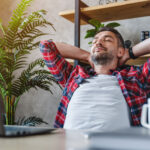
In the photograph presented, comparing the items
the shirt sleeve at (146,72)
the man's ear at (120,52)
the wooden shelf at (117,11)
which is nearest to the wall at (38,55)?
the wooden shelf at (117,11)

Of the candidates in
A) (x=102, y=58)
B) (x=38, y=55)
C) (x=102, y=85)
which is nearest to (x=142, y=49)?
(x=102, y=58)

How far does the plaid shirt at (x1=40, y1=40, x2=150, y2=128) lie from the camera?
1424 millimetres

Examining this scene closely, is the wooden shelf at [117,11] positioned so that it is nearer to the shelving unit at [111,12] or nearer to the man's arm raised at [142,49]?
the shelving unit at [111,12]

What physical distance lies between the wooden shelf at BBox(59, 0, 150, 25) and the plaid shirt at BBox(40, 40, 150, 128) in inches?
21.5

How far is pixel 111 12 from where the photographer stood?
2131 millimetres

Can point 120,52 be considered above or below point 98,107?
above

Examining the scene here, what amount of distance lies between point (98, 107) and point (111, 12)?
3.69ft

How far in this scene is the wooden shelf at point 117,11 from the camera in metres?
1.93

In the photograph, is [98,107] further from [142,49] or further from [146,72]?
[142,49]

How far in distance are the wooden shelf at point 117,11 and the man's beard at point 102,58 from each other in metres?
0.55

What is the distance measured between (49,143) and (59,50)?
136cm

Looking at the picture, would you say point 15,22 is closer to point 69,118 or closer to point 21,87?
point 21,87

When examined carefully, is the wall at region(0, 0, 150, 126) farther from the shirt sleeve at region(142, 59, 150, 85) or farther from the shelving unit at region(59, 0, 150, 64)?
the shirt sleeve at region(142, 59, 150, 85)

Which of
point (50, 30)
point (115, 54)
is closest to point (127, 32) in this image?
point (115, 54)
